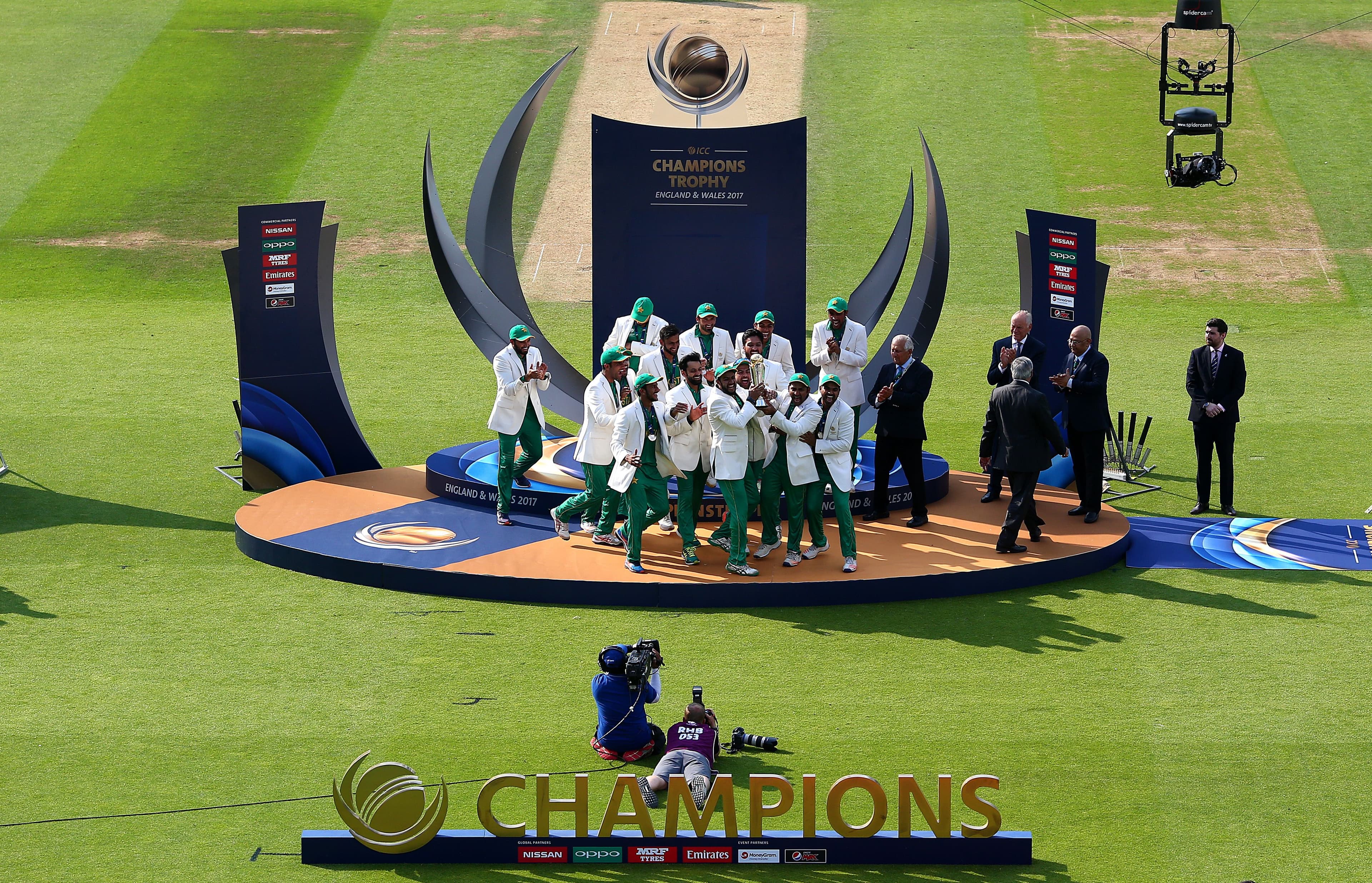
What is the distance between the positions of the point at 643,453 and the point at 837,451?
1617 mm

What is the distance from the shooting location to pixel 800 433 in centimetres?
1324

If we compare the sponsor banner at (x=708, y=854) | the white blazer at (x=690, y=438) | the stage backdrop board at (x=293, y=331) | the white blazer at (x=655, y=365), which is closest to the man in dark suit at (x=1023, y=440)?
the white blazer at (x=690, y=438)

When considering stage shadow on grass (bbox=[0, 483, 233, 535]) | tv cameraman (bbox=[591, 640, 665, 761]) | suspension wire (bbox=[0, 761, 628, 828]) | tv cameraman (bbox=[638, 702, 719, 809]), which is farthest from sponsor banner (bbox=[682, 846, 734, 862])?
stage shadow on grass (bbox=[0, 483, 233, 535])

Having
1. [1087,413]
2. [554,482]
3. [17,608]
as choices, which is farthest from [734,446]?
[17,608]

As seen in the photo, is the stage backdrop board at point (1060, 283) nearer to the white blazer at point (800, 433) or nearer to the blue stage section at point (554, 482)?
the blue stage section at point (554, 482)

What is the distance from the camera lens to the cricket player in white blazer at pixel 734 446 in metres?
13.1

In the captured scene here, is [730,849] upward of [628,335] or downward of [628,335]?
downward

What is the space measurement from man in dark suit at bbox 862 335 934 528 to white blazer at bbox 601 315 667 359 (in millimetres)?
2190

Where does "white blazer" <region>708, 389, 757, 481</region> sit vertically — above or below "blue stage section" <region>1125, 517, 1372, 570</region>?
above

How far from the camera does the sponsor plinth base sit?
866 centimetres

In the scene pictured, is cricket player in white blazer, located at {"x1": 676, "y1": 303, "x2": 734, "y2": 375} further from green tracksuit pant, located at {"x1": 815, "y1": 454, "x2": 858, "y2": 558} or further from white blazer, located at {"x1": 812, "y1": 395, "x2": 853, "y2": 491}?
green tracksuit pant, located at {"x1": 815, "y1": 454, "x2": 858, "y2": 558}

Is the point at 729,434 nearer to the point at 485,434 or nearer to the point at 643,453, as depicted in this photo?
the point at 643,453

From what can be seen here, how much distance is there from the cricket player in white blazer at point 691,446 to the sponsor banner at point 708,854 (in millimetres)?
4946

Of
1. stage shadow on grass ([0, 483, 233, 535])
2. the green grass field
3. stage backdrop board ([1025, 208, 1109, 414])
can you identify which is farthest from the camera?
stage backdrop board ([1025, 208, 1109, 414])
